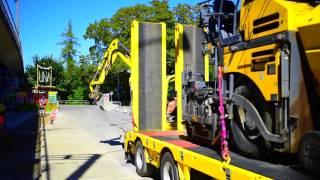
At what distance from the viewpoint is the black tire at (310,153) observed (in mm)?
5551

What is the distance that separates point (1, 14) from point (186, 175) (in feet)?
31.8

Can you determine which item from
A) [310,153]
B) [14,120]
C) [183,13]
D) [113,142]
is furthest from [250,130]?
[183,13]

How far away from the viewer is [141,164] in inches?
449

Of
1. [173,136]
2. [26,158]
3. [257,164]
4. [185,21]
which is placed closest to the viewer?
[257,164]

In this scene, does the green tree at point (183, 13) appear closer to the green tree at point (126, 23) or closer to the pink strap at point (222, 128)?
the green tree at point (126, 23)

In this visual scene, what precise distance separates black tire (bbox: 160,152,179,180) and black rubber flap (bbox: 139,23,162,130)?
3.91 meters

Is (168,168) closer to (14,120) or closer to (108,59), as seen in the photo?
(108,59)

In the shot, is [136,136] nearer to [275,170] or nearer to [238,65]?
[238,65]

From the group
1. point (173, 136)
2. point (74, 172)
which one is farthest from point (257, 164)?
point (74, 172)

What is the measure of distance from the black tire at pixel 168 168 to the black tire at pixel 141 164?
162 cm

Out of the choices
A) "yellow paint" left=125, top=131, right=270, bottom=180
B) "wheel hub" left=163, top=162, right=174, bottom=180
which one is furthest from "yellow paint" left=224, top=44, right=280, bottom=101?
"wheel hub" left=163, top=162, right=174, bottom=180

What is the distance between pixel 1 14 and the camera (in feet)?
50.1

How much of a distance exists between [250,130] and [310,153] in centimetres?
159

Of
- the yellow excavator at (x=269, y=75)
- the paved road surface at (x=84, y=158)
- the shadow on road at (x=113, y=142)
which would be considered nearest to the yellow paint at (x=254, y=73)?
the yellow excavator at (x=269, y=75)
